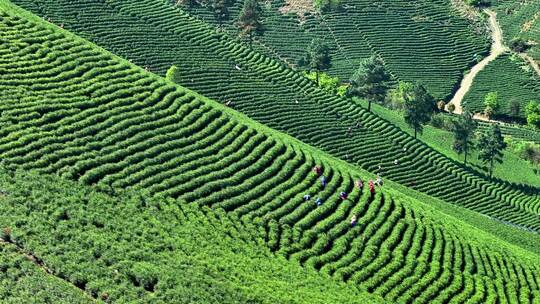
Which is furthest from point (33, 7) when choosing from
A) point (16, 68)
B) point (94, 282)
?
point (94, 282)

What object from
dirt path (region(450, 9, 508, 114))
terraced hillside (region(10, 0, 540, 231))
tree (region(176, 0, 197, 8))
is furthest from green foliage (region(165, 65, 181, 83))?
dirt path (region(450, 9, 508, 114))

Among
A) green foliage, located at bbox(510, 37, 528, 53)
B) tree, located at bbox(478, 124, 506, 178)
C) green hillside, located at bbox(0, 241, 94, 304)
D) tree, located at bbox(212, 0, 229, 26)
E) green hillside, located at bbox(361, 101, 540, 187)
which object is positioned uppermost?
tree, located at bbox(212, 0, 229, 26)

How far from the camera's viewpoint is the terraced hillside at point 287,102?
2788 inches

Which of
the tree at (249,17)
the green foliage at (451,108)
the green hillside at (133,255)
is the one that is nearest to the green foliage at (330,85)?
the tree at (249,17)

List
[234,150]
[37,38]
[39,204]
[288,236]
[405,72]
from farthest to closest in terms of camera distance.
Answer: [405,72]
[37,38]
[234,150]
[288,236]
[39,204]

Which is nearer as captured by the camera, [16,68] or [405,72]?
[16,68]

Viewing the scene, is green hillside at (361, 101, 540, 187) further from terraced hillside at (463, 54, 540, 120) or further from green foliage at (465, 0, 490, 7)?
green foliage at (465, 0, 490, 7)

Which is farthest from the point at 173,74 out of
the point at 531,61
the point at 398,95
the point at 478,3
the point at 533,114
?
the point at 478,3

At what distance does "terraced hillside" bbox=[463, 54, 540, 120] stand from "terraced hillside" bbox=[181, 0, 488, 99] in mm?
3437

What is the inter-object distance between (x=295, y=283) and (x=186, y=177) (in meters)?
11.5

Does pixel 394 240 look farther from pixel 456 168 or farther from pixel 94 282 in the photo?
pixel 456 168

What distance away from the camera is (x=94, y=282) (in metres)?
31.5

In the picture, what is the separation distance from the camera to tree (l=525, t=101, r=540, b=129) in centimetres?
9644

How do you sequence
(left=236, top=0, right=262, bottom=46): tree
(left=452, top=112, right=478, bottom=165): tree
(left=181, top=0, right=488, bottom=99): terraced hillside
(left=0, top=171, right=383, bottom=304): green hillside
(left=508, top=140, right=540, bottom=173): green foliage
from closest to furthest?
(left=0, top=171, right=383, bottom=304): green hillside → (left=452, top=112, right=478, bottom=165): tree → (left=508, top=140, right=540, bottom=173): green foliage → (left=236, top=0, right=262, bottom=46): tree → (left=181, top=0, right=488, bottom=99): terraced hillside
